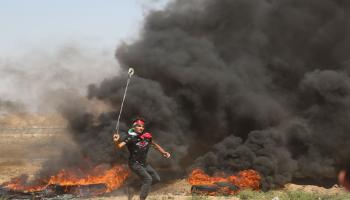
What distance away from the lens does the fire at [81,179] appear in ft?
62.1

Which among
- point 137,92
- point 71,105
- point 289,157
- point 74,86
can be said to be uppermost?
point 74,86

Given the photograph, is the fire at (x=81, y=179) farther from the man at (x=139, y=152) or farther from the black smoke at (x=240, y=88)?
the man at (x=139, y=152)

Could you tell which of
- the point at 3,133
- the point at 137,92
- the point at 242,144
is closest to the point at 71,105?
the point at 137,92

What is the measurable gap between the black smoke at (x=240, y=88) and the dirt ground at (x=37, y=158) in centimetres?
146

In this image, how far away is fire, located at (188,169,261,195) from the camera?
18.0 m

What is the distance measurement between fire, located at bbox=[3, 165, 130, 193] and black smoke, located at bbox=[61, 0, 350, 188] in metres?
0.80

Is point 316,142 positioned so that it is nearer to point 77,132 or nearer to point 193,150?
point 193,150

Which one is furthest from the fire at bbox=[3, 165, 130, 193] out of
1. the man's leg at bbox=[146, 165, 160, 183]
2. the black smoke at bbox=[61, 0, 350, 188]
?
the man's leg at bbox=[146, 165, 160, 183]

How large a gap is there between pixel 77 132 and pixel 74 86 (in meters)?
17.5

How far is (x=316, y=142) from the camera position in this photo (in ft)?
75.4

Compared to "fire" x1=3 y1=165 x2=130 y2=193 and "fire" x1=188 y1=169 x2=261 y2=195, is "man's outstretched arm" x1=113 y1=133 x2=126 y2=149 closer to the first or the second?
"fire" x1=188 y1=169 x2=261 y2=195

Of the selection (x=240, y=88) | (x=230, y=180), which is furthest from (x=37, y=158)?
(x=230, y=180)

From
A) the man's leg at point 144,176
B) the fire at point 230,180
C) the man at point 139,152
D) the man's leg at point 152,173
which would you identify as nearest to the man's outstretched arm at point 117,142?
the man at point 139,152

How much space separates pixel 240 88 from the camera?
79.7 ft
